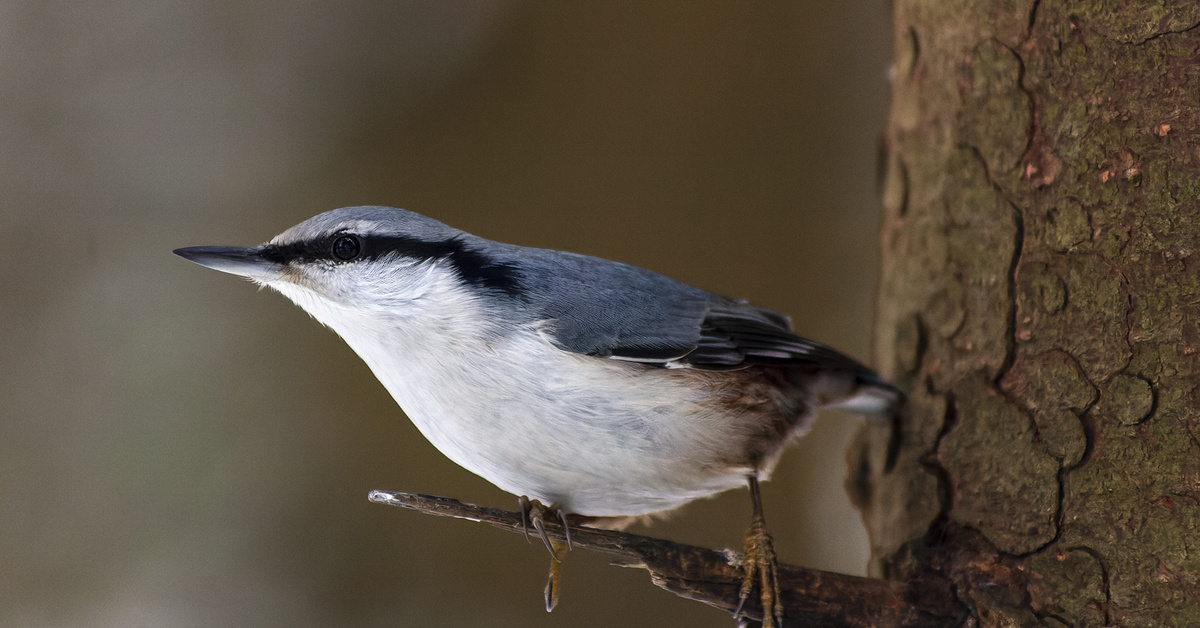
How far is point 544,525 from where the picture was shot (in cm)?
135

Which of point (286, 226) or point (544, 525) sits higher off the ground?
point (286, 226)

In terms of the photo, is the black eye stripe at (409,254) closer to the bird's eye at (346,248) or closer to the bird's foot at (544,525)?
the bird's eye at (346,248)

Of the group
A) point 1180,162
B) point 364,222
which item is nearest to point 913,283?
point 1180,162

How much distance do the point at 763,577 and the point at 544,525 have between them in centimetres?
40

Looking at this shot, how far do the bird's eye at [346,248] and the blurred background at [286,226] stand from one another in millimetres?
1193

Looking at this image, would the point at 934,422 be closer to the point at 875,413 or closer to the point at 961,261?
the point at 875,413

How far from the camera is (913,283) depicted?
1.77 m

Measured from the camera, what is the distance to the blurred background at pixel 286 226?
8.64 feet

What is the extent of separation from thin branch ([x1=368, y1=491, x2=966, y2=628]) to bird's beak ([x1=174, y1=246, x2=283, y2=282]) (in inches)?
25.0

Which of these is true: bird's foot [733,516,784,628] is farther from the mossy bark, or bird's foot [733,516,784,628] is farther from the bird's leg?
the mossy bark

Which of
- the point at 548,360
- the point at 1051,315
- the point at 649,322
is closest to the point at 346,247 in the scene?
the point at 548,360

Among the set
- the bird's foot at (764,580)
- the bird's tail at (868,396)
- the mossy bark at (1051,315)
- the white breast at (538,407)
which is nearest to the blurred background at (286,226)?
the bird's tail at (868,396)

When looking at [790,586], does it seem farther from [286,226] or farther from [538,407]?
[286,226]

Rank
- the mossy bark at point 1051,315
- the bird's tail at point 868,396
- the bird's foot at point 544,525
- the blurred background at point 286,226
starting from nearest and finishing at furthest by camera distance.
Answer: the mossy bark at point 1051,315
the bird's foot at point 544,525
the bird's tail at point 868,396
the blurred background at point 286,226
